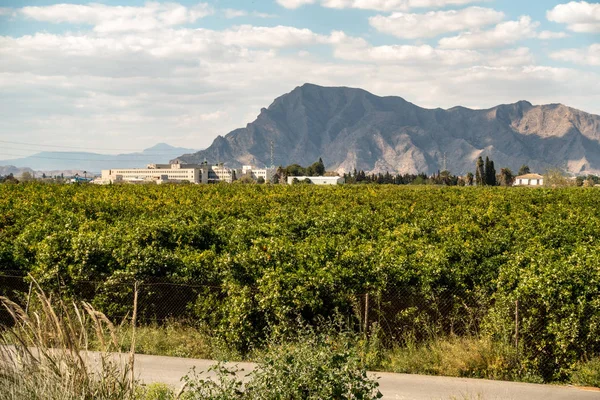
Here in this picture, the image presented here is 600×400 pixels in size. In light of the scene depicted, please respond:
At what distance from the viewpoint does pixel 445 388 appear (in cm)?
1087

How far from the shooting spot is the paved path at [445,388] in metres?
10.4

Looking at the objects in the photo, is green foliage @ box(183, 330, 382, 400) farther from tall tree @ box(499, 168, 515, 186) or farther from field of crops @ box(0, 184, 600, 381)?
tall tree @ box(499, 168, 515, 186)

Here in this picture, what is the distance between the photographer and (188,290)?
47.2ft

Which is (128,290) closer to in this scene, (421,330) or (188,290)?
(188,290)

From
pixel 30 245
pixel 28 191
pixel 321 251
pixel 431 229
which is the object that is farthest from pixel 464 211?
pixel 28 191

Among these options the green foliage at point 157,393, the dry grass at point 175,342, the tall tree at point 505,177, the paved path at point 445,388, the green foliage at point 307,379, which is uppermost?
the tall tree at point 505,177

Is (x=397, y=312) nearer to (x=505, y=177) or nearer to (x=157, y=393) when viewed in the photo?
(x=157, y=393)

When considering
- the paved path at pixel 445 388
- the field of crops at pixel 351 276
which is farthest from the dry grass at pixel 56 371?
the field of crops at pixel 351 276

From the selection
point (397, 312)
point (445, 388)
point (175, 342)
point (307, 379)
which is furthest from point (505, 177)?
point (307, 379)

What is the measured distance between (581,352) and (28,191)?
96.2 feet

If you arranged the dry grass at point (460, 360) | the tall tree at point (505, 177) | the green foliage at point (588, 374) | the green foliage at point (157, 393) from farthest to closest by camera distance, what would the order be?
the tall tree at point (505, 177), the dry grass at point (460, 360), the green foliage at point (588, 374), the green foliage at point (157, 393)

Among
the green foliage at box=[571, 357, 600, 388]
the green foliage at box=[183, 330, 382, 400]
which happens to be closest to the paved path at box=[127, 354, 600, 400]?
the green foliage at box=[571, 357, 600, 388]

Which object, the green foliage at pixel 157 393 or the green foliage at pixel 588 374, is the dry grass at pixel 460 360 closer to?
the green foliage at pixel 588 374

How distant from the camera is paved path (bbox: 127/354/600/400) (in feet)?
34.1
